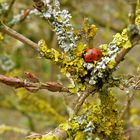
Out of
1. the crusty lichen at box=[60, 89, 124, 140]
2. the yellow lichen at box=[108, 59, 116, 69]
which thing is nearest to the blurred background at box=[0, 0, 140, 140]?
the crusty lichen at box=[60, 89, 124, 140]

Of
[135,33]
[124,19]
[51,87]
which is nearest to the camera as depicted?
[135,33]

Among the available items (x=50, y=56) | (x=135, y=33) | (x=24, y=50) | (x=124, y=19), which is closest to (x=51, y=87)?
(x=50, y=56)

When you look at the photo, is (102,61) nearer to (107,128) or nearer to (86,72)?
(86,72)

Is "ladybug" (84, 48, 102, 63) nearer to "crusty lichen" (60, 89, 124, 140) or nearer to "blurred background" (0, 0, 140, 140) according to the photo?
"crusty lichen" (60, 89, 124, 140)

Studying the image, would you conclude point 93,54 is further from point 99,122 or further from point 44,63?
point 44,63

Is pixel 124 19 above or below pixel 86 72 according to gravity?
above

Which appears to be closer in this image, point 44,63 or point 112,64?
point 112,64

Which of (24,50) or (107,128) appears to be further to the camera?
(24,50)

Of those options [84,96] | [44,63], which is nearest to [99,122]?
[84,96]
